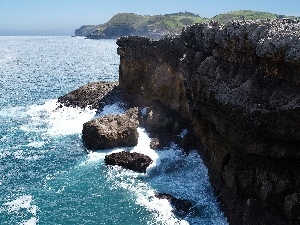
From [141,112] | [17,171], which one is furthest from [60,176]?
[141,112]

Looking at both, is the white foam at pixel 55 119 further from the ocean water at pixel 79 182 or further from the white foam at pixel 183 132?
the white foam at pixel 183 132

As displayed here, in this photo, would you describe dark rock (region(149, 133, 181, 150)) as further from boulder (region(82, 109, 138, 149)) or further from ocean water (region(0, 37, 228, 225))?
boulder (region(82, 109, 138, 149))

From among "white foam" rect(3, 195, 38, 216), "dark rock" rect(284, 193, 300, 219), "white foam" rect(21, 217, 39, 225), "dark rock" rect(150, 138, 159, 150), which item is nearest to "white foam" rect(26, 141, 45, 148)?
"white foam" rect(3, 195, 38, 216)

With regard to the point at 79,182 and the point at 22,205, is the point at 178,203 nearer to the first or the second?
the point at 79,182

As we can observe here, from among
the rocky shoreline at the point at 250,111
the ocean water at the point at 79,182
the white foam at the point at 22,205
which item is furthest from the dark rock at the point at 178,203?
the white foam at the point at 22,205

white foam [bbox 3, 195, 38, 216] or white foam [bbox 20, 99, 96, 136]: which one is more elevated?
white foam [bbox 20, 99, 96, 136]

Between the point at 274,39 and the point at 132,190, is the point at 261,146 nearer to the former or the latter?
the point at 274,39
